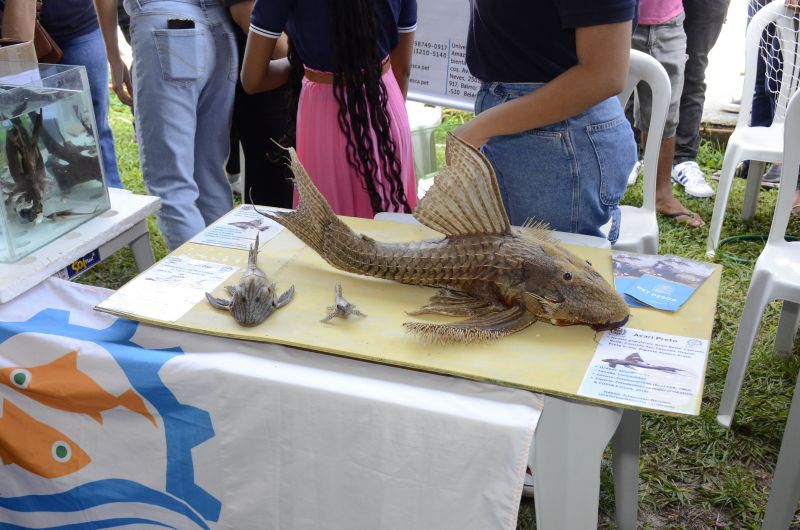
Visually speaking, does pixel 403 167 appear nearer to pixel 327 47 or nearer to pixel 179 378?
pixel 327 47

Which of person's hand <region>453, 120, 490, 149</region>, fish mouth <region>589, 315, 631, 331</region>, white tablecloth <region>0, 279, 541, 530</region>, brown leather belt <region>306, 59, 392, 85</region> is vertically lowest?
white tablecloth <region>0, 279, 541, 530</region>

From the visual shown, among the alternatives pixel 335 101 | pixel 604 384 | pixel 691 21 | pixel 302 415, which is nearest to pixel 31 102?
pixel 335 101

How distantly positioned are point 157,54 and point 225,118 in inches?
13.5

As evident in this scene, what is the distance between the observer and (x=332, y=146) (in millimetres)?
2016

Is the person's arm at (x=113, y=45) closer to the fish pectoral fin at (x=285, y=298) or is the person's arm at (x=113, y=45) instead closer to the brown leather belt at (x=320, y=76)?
the brown leather belt at (x=320, y=76)

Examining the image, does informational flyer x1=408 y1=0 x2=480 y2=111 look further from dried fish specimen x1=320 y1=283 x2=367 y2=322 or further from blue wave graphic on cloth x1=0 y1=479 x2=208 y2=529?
blue wave graphic on cloth x1=0 y1=479 x2=208 y2=529

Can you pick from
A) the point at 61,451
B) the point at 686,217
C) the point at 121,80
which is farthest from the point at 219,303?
the point at 686,217

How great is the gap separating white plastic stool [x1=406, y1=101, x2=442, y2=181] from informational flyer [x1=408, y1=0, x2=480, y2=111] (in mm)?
181

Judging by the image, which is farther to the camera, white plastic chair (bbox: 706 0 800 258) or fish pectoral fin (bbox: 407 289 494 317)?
white plastic chair (bbox: 706 0 800 258)

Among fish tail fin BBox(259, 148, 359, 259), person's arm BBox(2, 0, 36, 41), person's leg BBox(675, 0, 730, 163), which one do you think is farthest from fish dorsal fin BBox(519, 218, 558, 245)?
person's leg BBox(675, 0, 730, 163)

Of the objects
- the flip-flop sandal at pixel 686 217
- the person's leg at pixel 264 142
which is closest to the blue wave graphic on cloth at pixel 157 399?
the person's leg at pixel 264 142

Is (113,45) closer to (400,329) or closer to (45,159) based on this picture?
(45,159)

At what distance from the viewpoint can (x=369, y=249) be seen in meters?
1.43

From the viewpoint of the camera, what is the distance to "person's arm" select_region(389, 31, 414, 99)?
214 cm
